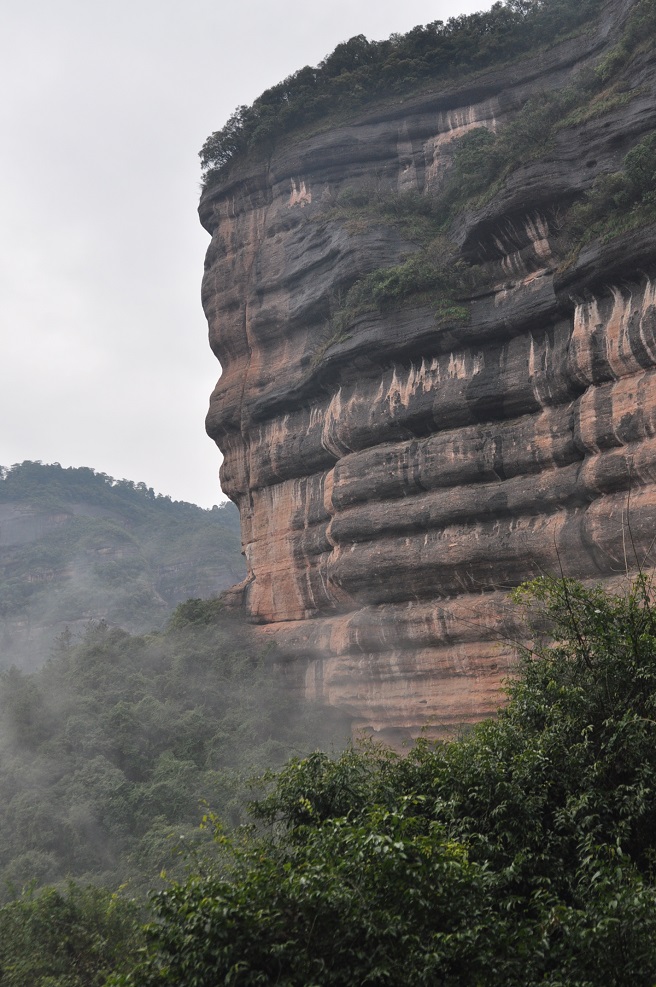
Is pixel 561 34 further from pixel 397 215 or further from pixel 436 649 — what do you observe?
pixel 436 649

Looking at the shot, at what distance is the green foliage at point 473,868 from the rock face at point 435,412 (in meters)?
7.19

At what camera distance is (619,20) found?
2642 cm

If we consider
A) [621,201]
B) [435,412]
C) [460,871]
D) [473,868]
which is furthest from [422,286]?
[460,871]

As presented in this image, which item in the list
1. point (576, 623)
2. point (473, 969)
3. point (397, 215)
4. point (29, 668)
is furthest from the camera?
point (29, 668)

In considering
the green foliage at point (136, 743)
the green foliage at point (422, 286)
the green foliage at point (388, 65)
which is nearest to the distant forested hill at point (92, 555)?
the green foliage at point (136, 743)

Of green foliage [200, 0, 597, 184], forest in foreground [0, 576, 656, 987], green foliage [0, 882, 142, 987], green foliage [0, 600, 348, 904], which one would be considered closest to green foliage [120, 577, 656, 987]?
forest in foreground [0, 576, 656, 987]

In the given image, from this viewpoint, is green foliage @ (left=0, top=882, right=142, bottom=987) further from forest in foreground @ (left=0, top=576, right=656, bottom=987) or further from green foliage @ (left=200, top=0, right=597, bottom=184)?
green foliage @ (left=200, top=0, right=597, bottom=184)

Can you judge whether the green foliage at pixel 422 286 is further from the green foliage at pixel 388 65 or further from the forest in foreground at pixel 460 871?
the forest in foreground at pixel 460 871

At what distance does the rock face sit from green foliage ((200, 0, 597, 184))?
4.44ft

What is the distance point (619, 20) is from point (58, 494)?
84.8 m

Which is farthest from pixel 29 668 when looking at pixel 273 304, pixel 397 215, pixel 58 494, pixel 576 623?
pixel 576 623

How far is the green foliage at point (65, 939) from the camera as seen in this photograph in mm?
12188

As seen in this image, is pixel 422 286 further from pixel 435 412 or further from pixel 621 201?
pixel 621 201

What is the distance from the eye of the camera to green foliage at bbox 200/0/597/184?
102 feet
